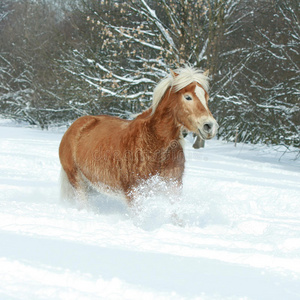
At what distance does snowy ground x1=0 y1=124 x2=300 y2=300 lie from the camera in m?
1.97

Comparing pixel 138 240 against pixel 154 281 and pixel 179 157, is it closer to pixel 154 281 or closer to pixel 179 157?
pixel 154 281

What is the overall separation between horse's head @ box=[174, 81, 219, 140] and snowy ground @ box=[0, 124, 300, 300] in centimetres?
78

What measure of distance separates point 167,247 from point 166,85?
161cm

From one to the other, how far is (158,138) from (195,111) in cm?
48

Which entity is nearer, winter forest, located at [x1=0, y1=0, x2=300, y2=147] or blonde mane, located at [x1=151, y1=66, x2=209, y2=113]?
blonde mane, located at [x1=151, y1=66, x2=209, y2=113]

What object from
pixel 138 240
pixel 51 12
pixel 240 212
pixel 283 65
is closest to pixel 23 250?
pixel 138 240

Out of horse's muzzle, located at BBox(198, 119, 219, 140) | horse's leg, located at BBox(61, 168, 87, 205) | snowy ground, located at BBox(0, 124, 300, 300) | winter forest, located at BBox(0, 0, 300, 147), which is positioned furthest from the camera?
winter forest, located at BBox(0, 0, 300, 147)

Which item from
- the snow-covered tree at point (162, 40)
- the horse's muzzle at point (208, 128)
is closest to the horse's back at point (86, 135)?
the horse's muzzle at point (208, 128)

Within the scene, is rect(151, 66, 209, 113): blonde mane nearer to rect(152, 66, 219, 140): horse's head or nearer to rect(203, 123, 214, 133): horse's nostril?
rect(152, 66, 219, 140): horse's head

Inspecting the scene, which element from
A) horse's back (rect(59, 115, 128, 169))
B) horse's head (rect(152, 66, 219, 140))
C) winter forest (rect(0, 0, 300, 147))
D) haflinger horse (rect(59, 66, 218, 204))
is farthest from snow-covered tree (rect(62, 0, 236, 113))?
horse's head (rect(152, 66, 219, 140))

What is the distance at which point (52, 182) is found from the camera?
20.1 ft

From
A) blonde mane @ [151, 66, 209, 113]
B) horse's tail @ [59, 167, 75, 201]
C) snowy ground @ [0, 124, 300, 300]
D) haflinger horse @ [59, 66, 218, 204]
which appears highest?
blonde mane @ [151, 66, 209, 113]

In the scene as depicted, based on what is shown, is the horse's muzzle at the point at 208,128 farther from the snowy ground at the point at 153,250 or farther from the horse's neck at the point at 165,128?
the snowy ground at the point at 153,250

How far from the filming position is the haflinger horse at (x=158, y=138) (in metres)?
→ 3.34
